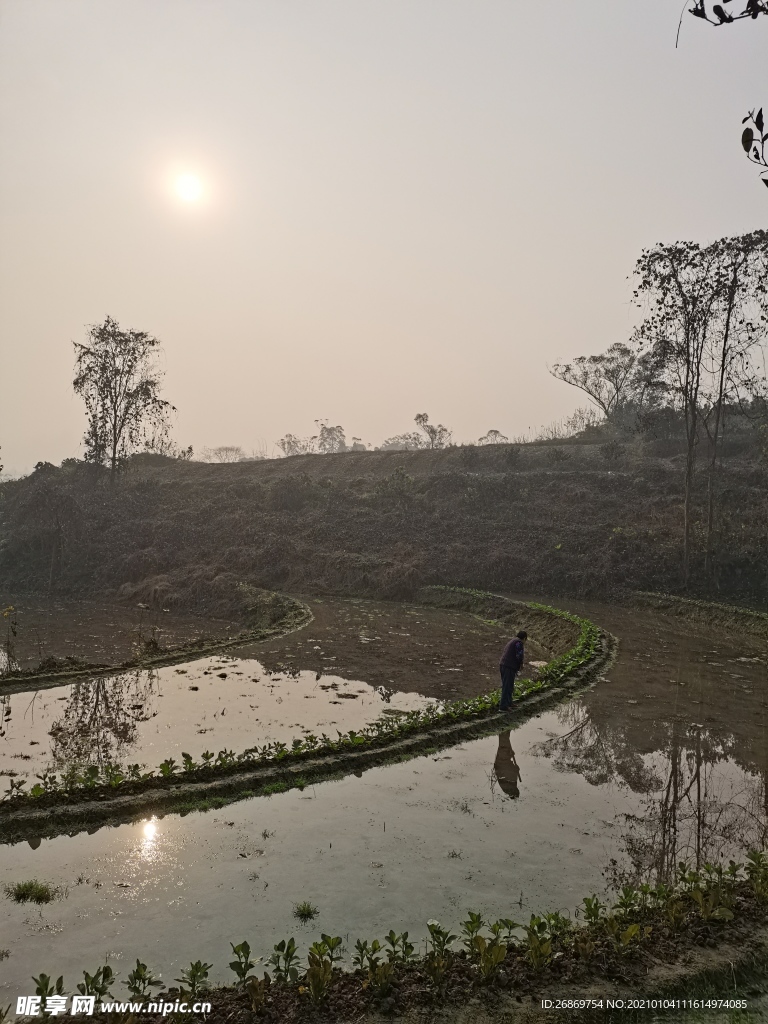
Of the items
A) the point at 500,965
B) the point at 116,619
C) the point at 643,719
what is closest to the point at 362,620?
the point at 116,619

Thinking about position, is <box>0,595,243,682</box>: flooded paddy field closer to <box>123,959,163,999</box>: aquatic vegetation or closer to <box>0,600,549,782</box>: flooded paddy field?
<box>0,600,549,782</box>: flooded paddy field

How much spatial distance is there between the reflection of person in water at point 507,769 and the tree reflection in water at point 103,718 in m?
6.13

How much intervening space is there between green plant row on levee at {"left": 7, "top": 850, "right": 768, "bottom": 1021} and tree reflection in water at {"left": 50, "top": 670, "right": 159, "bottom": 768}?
5.81 metres

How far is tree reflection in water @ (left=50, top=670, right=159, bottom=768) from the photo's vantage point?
1071 cm

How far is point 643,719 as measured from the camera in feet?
42.8

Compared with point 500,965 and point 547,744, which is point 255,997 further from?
point 547,744

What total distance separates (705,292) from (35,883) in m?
30.2

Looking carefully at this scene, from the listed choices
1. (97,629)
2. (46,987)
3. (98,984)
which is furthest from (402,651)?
(46,987)

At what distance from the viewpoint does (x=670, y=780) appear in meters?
10.0

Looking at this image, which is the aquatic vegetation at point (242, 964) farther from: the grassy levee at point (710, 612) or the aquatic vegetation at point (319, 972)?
the grassy levee at point (710, 612)

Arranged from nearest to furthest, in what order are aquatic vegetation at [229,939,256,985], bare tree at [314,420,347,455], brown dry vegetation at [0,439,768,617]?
1. aquatic vegetation at [229,939,256,985]
2. brown dry vegetation at [0,439,768,617]
3. bare tree at [314,420,347,455]

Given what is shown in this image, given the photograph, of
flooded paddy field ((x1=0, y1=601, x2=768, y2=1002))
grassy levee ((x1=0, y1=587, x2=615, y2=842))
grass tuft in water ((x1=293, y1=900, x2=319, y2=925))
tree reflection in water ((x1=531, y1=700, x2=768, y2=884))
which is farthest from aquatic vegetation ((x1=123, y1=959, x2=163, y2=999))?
tree reflection in water ((x1=531, y1=700, x2=768, y2=884))

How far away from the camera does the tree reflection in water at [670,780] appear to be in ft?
25.6

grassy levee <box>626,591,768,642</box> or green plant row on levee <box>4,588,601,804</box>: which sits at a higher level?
green plant row on levee <box>4,588,601,804</box>
